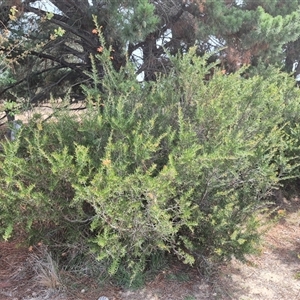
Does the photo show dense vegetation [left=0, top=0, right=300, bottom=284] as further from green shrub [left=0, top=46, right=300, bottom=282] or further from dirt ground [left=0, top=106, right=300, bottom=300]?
dirt ground [left=0, top=106, right=300, bottom=300]

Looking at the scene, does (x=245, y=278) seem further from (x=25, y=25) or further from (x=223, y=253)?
(x=25, y=25)

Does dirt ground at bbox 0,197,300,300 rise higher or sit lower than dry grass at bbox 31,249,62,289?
lower

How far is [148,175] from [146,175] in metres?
0.04

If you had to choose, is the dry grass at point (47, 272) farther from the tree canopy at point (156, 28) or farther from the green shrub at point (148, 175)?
the tree canopy at point (156, 28)

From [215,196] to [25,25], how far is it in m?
→ 3.86

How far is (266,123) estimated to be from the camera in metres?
3.06

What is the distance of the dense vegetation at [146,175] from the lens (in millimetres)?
2266

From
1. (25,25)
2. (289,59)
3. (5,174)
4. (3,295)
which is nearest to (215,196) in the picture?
(5,174)

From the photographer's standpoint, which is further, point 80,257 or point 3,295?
point 80,257

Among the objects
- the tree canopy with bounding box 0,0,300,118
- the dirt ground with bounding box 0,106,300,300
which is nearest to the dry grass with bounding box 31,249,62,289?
the dirt ground with bounding box 0,106,300,300

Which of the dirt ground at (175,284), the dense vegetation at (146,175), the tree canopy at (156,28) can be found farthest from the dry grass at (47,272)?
the tree canopy at (156,28)

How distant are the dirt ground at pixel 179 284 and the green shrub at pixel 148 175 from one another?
0.66 feet

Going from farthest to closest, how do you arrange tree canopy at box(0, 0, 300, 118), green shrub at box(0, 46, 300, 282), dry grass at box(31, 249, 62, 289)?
tree canopy at box(0, 0, 300, 118)
dry grass at box(31, 249, 62, 289)
green shrub at box(0, 46, 300, 282)

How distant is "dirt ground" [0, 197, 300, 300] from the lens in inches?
103
